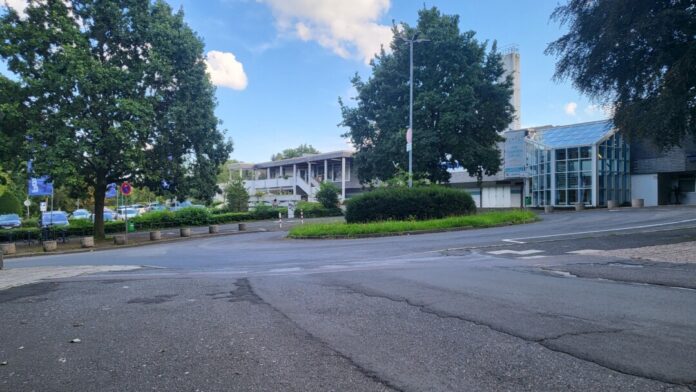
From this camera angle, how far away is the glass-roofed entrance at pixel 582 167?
3572cm

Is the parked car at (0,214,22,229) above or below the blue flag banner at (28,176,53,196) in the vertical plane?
below

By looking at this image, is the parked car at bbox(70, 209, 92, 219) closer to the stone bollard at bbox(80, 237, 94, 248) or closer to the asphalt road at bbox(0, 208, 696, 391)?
the stone bollard at bbox(80, 237, 94, 248)

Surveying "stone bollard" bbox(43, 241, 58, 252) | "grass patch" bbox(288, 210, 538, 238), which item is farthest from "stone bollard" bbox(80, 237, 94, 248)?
"grass patch" bbox(288, 210, 538, 238)

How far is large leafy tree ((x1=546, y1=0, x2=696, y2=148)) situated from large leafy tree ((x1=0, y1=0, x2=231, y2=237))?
18837 mm

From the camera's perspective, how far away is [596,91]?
1694 cm

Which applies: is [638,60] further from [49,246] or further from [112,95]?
[49,246]

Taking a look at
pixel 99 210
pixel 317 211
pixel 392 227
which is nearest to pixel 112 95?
pixel 99 210

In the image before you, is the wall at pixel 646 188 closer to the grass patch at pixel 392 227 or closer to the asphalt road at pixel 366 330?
the grass patch at pixel 392 227

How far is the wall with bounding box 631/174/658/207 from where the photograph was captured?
36375 mm

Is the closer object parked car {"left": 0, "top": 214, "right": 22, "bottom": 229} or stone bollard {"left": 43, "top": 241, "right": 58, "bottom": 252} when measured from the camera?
stone bollard {"left": 43, "top": 241, "right": 58, "bottom": 252}

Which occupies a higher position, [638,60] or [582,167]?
[638,60]

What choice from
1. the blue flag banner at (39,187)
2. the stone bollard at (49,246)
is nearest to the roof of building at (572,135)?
the stone bollard at (49,246)

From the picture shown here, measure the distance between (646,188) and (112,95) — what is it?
37987mm

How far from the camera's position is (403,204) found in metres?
24.3
